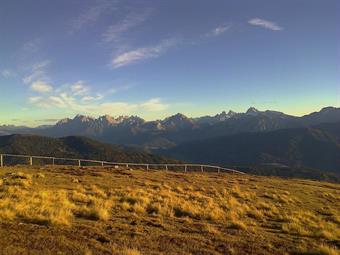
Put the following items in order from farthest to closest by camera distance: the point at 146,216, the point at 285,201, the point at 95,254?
the point at 285,201
the point at 146,216
the point at 95,254

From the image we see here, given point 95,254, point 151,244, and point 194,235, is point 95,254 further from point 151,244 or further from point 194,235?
point 194,235

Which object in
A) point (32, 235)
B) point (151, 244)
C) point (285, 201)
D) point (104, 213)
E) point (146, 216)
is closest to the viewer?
point (32, 235)

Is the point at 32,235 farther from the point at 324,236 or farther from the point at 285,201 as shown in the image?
the point at 285,201

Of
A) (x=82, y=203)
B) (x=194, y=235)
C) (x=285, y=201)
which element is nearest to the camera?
(x=194, y=235)

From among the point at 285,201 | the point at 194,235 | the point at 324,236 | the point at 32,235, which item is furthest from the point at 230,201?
the point at 32,235

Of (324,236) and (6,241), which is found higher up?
(6,241)

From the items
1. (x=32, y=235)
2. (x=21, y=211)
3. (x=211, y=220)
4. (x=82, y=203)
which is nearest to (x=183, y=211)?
(x=211, y=220)

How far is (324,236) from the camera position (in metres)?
19.1

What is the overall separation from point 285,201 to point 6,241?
25779mm

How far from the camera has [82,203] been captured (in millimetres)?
21766

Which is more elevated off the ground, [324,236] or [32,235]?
[32,235]

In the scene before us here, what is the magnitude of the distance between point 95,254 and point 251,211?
15231 mm

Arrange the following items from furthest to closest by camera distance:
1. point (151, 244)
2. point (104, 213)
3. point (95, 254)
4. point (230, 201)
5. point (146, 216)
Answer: point (230, 201) < point (146, 216) < point (104, 213) < point (151, 244) < point (95, 254)

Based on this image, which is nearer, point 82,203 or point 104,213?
point 104,213
